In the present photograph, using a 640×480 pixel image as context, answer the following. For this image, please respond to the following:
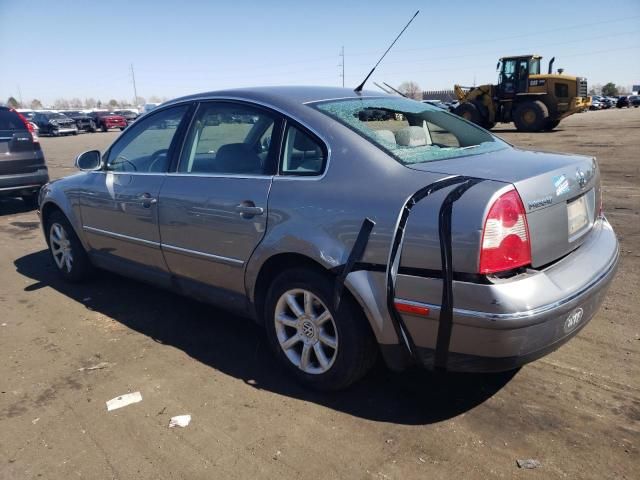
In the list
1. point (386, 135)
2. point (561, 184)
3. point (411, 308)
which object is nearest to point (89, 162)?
point (386, 135)

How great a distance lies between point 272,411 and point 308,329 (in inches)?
19.3

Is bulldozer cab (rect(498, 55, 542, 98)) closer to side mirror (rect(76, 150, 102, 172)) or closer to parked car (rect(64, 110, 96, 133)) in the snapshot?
side mirror (rect(76, 150, 102, 172))

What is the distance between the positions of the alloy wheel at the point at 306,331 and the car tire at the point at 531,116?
2233 centimetres

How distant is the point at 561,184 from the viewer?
104 inches

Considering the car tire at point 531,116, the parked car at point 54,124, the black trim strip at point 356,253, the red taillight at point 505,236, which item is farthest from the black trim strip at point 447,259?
the parked car at point 54,124

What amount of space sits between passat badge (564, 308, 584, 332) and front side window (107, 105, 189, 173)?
110 inches

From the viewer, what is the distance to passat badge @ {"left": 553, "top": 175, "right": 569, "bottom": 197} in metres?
2.61

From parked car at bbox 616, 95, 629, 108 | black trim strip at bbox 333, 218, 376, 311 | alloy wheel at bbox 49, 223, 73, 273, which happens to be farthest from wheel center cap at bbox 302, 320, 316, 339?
parked car at bbox 616, 95, 629, 108

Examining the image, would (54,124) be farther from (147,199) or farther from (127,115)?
(147,199)

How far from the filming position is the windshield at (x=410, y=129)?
2.96 meters

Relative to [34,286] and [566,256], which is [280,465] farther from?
[34,286]

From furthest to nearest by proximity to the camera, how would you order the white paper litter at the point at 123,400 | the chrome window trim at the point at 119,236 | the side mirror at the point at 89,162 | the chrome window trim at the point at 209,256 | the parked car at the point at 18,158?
the parked car at the point at 18,158 < the side mirror at the point at 89,162 < the chrome window trim at the point at 119,236 < the chrome window trim at the point at 209,256 < the white paper litter at the point at 123,400

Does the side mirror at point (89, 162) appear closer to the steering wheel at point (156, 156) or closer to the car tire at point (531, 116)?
the steering wheel at point (156, 156)

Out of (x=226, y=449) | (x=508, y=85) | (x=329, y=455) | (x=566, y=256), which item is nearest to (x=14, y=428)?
(x=226, y=449)
